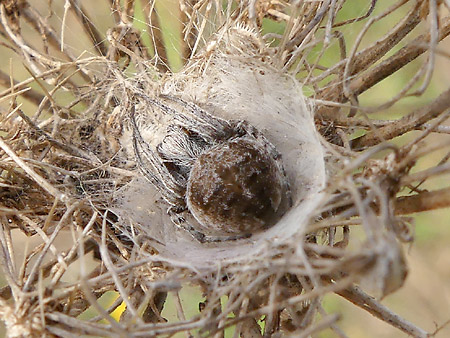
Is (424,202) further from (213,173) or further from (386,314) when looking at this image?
(213,173)

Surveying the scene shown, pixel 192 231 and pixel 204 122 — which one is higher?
pixel 204 122

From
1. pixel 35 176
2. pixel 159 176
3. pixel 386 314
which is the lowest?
pixel 386 314

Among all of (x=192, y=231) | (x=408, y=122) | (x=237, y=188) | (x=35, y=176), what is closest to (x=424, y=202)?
(x=408, y=122)

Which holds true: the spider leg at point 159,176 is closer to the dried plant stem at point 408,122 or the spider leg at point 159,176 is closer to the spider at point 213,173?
the spider at point 213,173

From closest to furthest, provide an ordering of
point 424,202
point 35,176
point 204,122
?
1. point 424,202
2. point 35,176
3. point 204,122

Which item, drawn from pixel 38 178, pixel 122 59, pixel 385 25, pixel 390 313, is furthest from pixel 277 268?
pixel 385 25

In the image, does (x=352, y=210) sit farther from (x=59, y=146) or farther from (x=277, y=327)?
(x=59, y=146)

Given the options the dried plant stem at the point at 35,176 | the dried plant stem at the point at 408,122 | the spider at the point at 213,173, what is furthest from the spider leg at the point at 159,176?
the dried plant stem at the point at 408,122

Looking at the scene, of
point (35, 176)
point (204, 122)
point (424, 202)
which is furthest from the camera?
point (204, 122)
